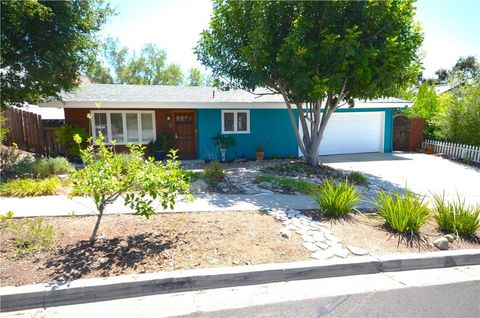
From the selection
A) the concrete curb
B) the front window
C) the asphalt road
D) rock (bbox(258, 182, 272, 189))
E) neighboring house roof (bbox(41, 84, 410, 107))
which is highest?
neighboring house roof (bbox(41, 84, 410, 107))

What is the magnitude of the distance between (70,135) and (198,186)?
6430mm

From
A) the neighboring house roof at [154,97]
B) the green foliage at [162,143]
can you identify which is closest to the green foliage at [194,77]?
the neighboring house roof at [154,97]

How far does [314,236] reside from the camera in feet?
16.3

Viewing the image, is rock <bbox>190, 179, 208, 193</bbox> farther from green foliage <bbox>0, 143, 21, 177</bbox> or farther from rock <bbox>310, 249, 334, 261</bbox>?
green foliage <bbox>0, 143, 21, 177</bbox>

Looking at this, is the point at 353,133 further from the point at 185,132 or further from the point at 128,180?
the point at 128,180

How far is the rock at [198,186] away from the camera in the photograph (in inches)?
311

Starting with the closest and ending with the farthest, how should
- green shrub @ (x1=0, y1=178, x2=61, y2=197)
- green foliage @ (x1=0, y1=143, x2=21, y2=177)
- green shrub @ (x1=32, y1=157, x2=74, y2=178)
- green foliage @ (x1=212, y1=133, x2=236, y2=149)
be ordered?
1. green shrub @ (x1=0, y1=178, x2=61, y2=197)
2. green shrub @ (x1=32, y1=157, x2=74, y2=178)
3. green foliage @ (x1=0, y1=143, x2=21, y2=177)
4. green foliage @ (x1=212, y1=133, x2=236, y2=149)

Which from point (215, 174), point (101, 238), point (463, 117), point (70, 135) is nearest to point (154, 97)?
point (70, 135)

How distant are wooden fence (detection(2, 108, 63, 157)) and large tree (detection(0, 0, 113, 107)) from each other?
2.72 m

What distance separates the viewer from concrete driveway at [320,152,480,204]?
367 inches

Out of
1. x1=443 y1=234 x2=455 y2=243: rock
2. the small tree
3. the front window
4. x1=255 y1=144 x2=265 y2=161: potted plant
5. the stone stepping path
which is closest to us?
the small tree

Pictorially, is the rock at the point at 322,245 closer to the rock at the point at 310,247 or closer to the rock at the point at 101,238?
the rock at the point at 310,247

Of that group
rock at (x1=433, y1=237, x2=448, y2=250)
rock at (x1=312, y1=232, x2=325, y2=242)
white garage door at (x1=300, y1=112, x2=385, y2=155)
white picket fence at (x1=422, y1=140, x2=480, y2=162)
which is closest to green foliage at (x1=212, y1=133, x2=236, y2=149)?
white garage door at (x1=300, y1=112, x2=385, y2=155)

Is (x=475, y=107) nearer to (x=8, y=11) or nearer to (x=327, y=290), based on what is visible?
(x=327, y=290)
